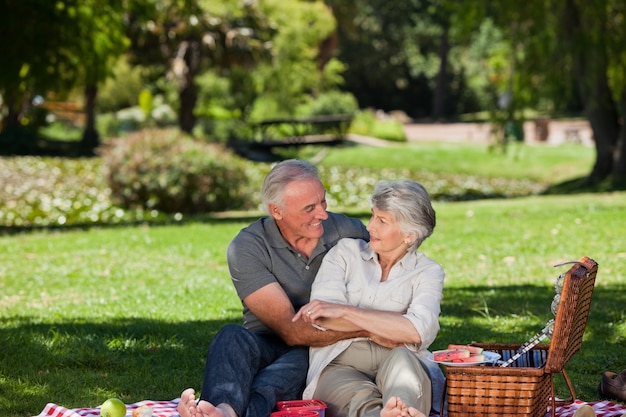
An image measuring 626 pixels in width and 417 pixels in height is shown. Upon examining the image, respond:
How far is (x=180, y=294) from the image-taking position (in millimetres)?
9961

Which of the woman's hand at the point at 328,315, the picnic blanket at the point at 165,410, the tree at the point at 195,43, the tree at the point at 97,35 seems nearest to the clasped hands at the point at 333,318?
the woman's hand at the point at 328,315

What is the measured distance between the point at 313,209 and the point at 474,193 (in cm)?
1813

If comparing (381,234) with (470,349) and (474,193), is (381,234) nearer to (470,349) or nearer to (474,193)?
(470,349)

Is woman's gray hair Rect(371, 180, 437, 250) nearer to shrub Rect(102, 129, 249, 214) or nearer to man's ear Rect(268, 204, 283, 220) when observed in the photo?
man's ear Rect(268, 204, 283, 220)

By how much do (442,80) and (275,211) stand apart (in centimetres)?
4810

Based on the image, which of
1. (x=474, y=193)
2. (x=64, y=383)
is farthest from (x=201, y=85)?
(x=64, y=383)

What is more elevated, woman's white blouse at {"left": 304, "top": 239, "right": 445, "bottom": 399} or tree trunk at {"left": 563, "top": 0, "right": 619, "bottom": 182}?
tree trunk at {"left": 563, "top": 0, "right": 619, "bottom": 182}

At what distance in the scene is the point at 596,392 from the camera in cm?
595

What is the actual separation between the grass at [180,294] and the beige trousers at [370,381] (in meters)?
1.29

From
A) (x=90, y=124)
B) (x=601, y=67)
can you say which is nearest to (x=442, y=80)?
(x=90, y=124)

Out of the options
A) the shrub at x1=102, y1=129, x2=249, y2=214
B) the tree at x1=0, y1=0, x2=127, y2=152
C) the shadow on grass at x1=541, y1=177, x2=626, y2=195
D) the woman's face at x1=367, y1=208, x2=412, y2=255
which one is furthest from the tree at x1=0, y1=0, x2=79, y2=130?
the woman's face at x1=367, y1=208, x2=412, y2=255

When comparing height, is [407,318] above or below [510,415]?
above

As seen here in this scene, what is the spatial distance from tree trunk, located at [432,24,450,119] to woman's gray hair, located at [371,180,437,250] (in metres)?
46.0

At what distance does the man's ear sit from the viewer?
5387 mm
